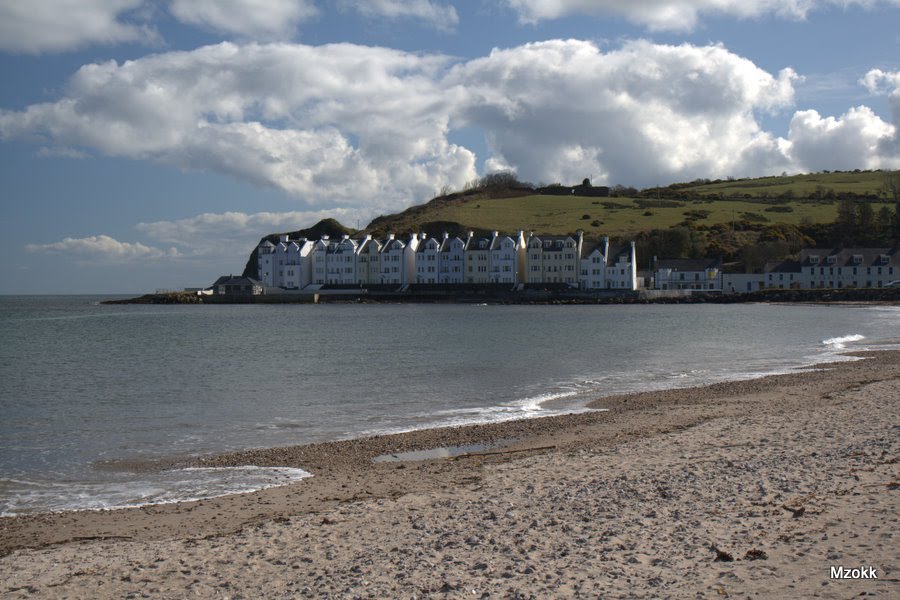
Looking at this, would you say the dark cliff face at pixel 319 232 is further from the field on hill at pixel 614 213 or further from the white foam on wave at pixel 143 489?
the white foam on wave at pixel 143 489

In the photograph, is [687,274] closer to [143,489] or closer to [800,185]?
[800,185]

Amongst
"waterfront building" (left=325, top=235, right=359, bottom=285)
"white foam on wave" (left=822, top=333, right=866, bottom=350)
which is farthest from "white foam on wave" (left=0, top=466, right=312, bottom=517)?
"waterfront building" (left=325, top=235, right=359, bottom=285)

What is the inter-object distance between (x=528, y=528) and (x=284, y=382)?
2016 cm

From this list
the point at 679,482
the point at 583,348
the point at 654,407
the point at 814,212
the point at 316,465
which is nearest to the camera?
the point at 679,482

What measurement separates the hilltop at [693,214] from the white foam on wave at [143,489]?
11437 centimetres

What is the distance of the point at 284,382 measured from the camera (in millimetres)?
28000

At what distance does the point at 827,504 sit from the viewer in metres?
8.95

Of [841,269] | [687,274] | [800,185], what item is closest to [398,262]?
[687,274]

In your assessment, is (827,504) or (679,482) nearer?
(827,504)

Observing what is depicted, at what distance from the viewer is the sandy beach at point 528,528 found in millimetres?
7285

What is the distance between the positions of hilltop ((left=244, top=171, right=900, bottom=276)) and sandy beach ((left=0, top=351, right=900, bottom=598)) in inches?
4431

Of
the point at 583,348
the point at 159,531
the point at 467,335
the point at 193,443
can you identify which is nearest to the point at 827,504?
the point at 159,531

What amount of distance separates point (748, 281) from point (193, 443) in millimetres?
109169

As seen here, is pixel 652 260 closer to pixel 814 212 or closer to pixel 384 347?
pixel 814 212
